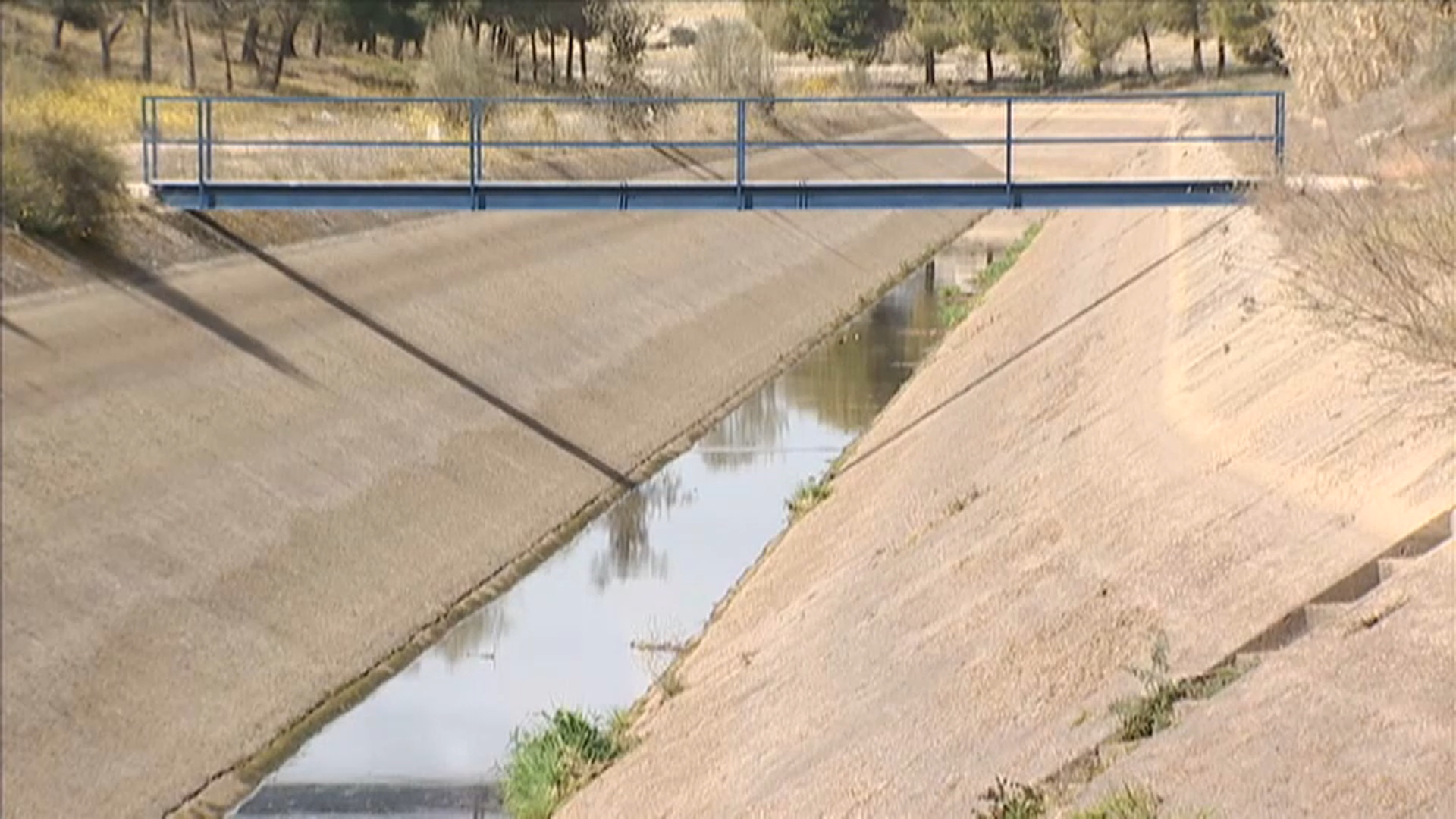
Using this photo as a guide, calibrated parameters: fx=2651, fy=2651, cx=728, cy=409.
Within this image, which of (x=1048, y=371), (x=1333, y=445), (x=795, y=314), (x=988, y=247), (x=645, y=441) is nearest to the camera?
(x=1333, y=445)

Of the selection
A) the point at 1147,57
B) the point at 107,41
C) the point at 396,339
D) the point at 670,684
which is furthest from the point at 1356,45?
the point at 1147,57

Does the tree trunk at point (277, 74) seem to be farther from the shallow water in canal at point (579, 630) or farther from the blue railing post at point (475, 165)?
the blue railing post at point (475, 165)

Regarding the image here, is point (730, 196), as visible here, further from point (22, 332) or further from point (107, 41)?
point (107, 41)

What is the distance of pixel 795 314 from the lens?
45250 millimetres

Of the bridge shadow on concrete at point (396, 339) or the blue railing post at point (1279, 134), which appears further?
the bridge shadow on concrete at point (396, 339)

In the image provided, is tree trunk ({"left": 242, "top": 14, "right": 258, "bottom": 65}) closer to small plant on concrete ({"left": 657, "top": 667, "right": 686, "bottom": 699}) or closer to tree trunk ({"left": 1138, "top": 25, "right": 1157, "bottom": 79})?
tree trunk ({"left": 1138, "top": 25, "right": 1157, "bottom": 79})

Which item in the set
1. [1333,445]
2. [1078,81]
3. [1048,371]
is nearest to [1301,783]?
[1333,445]

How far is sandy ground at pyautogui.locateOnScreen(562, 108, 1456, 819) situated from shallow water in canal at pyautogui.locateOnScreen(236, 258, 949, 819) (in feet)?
3.30

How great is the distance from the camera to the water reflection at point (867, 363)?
3672cm

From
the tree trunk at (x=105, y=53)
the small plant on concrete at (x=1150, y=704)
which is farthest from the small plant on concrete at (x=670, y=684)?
the tree trunk at (x=105, y=53)

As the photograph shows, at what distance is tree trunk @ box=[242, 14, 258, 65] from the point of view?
207 feet

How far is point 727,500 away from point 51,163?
8839 mm

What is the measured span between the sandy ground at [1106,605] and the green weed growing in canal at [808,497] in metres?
0.45

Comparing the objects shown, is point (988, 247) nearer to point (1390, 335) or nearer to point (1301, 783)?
point (1390, 335)
